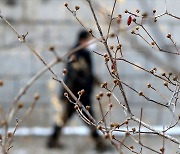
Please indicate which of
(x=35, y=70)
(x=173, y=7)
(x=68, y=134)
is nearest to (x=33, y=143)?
(x=68, y=134)

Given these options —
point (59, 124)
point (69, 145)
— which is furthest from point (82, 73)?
point (69, 145)

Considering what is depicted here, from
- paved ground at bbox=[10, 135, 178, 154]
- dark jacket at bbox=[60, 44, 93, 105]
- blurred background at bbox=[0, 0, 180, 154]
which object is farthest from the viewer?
blurred background at bbox=[0, 0, 180, 154]

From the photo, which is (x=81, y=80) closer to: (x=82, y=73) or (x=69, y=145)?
(x=82, y=73)

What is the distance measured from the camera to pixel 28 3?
9383 millimetres

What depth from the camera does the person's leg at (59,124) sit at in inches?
331

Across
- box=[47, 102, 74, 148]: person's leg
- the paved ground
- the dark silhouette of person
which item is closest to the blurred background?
the paved ground

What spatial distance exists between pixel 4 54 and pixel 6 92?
0.55 m

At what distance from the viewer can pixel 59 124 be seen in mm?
8602

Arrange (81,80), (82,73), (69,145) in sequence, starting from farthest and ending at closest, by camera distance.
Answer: (69,145) < (82,73) < (81,80)

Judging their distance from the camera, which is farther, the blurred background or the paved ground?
the blurred background

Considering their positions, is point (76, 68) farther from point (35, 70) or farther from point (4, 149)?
point (4, 149)

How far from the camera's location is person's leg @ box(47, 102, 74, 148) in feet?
27.6

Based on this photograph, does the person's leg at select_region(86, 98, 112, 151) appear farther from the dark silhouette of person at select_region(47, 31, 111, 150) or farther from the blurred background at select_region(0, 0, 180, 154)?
the blurred background at select_region(0, 0, 180, 154)

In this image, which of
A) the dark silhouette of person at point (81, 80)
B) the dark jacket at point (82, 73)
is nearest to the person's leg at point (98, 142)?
the dark silhouette of person at point (81, 80)
